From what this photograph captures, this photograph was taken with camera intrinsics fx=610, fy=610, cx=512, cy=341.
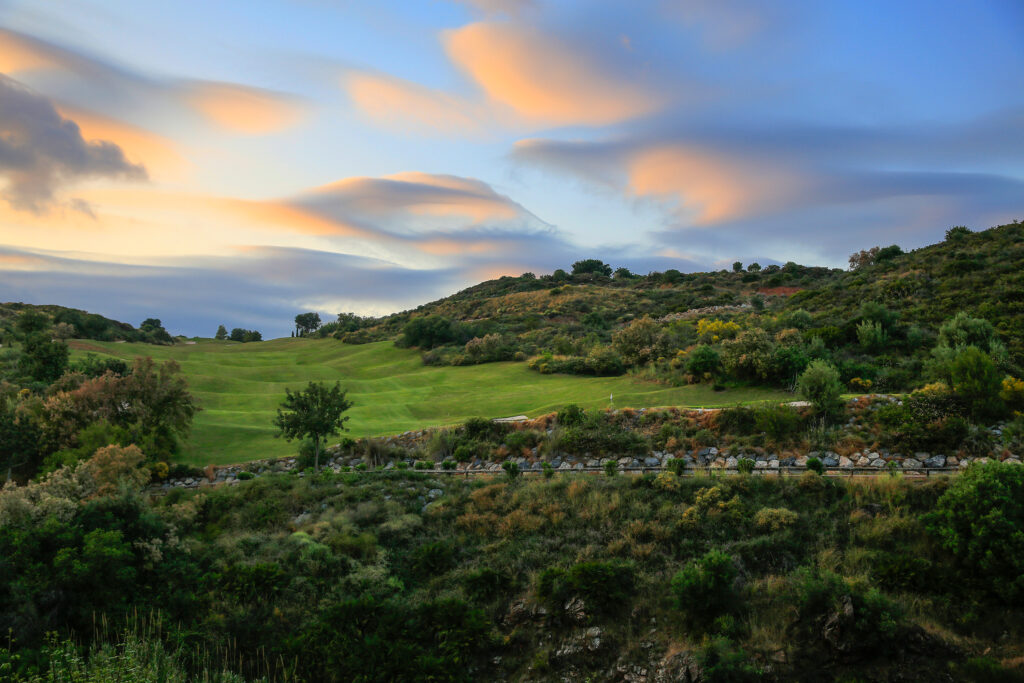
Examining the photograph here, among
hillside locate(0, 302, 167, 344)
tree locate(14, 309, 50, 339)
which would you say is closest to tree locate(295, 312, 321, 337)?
hillside locate(0, 302, 167, 344)

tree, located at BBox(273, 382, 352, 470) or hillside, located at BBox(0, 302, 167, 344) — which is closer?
tree, located at BBox(273, 382, 352, 470)

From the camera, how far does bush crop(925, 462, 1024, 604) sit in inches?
384

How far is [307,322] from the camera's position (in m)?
90.5

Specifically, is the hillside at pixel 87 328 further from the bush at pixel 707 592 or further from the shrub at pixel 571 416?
the bush at pixel 707 592

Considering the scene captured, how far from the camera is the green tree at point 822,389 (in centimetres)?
1847

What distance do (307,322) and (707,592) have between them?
87339 millimetres

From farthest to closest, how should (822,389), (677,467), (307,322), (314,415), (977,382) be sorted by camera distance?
(307,322), (314,415), (822,389), (977,382), (677,467)

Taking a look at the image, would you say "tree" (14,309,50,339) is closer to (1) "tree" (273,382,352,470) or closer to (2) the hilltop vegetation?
(1) "tree" (273,382,352,470)

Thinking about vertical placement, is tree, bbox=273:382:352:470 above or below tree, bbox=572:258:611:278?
below

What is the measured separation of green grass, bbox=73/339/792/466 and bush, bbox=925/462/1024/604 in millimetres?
10459

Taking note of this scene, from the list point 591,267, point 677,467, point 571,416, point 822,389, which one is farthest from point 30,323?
point 591,267

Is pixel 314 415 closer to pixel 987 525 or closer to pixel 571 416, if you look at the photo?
pixel 571 416

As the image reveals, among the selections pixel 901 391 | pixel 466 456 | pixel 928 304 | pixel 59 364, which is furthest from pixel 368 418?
pixel 928 304

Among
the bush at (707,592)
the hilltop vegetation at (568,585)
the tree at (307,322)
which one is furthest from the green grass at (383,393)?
the tree at (307,322)
